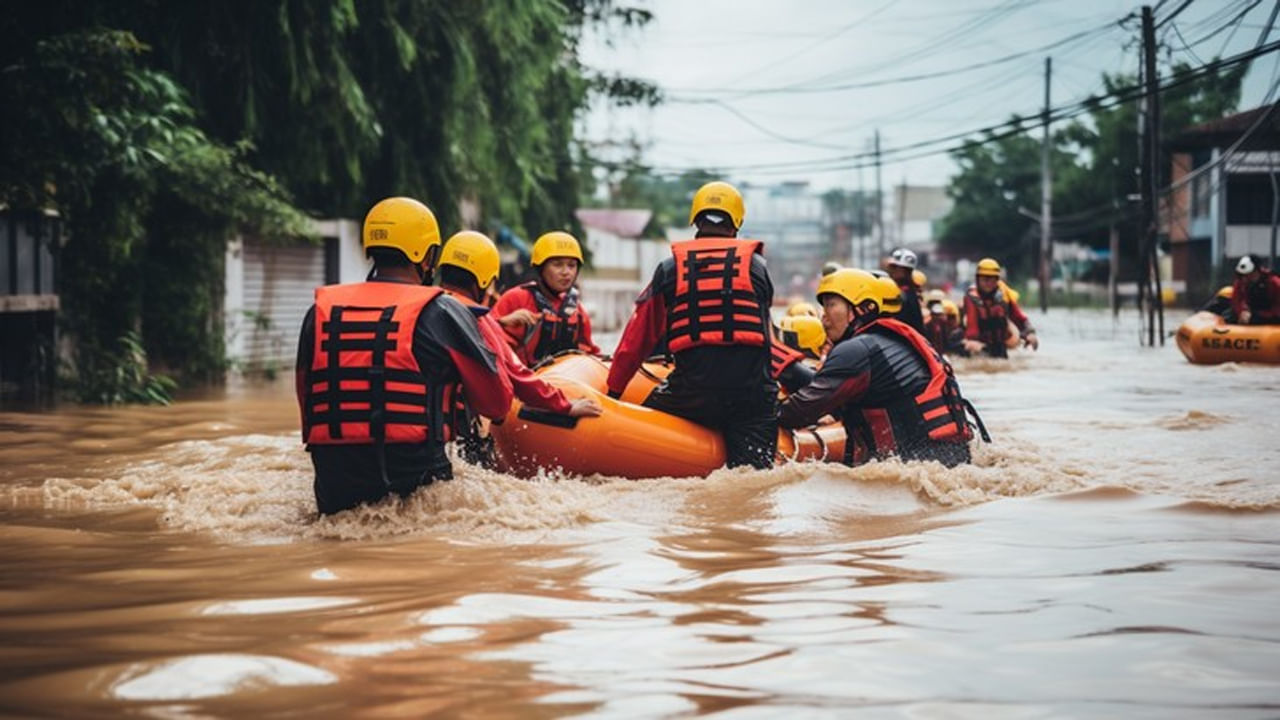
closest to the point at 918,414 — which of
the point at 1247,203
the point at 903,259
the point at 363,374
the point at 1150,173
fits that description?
the point at 363,374

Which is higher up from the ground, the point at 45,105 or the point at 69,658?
the point at 45,105

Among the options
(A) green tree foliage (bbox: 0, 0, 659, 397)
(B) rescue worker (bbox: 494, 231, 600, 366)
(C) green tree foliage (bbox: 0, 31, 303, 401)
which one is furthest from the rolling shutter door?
(B) rescue worker (bbox: 494, 231, 600, 366)

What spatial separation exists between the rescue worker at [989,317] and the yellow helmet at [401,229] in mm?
Answer: 13912

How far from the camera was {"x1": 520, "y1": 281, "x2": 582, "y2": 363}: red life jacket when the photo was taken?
403 inches

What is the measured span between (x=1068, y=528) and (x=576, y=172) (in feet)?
79.5

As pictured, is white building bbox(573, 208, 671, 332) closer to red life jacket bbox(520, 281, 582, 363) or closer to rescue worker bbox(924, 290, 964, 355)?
rescue worker bbox(924, 290, 964, 355)

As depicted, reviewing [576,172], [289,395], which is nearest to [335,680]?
[289,395]

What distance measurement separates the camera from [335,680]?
3830mm

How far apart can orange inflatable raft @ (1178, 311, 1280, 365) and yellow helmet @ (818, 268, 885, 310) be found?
12.5 meters

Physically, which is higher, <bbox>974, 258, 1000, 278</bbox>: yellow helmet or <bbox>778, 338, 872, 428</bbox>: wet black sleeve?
<bbox>974, 258, 1000, 278</bbox>: yellow helmet

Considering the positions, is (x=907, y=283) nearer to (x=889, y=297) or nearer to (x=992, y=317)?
(x=889, y=297)

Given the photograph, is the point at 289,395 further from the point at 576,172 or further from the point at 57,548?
the point at 576,172

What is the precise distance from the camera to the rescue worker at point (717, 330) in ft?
26.3

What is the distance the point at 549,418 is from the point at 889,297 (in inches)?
83.9
